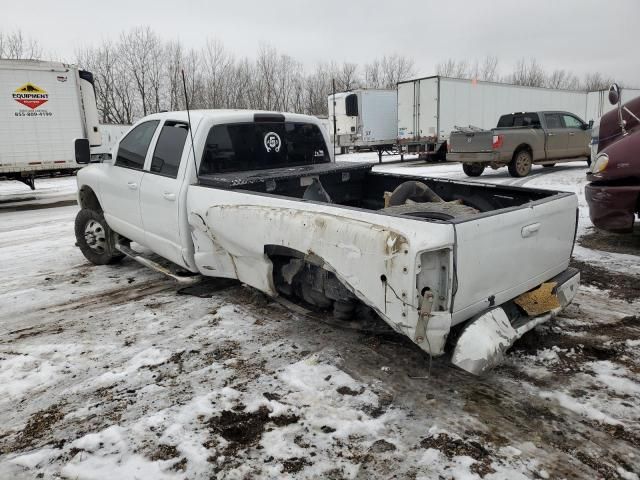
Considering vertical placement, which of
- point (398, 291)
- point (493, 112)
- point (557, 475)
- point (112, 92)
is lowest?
point (557, 475)

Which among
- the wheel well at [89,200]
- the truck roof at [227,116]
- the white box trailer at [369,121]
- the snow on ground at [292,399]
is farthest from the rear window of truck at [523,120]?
the wheel well at [89,200]

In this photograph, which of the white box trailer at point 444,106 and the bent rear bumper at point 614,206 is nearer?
the bent rear bumper at point 614,206

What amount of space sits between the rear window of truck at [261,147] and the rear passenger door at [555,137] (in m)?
11.2

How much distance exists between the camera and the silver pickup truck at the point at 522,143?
13.2 meters

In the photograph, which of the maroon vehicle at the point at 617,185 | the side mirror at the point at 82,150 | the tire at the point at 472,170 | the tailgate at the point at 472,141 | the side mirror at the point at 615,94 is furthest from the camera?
the tire at the point at 472,170

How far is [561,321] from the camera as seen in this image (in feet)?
12.8

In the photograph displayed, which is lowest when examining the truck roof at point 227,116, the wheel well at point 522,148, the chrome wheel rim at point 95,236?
the chrome wheel rim at point 95,236

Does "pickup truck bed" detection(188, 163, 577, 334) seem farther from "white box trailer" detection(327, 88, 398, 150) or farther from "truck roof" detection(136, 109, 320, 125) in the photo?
"white box trailer" detection(327, 88, 398, 150)

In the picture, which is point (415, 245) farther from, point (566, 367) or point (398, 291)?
point (566, 367)

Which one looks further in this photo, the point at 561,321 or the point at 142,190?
the point at 142,190

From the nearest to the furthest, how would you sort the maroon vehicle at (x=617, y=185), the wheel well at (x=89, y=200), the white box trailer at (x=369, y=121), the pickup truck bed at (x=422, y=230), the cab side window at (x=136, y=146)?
1. the pickup truck bed at (x=422, y=230)
2. the cab side window at (x=136, y=146)
3. the maroon vehicle at (x=617, y=185)
4. the wheel well at (x=89, y=200)
5. the white box trailer at (x=369, y=121)

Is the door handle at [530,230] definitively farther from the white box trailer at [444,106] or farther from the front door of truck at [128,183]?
the white box trailer at [444,106]

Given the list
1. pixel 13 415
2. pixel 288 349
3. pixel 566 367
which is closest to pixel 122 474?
pixel 13 415

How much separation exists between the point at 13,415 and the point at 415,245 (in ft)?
8.45
